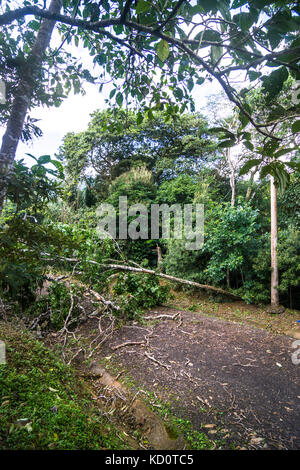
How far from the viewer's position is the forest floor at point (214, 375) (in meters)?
1.82

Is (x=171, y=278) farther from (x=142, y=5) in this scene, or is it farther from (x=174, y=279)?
(x=142, y=5)

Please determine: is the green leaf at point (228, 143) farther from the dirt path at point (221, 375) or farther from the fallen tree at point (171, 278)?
the fallen tree at point (171, 278)

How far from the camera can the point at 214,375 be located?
255 centimetres

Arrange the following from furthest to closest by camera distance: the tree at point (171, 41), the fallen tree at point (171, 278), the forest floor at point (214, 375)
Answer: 1. the fallen tree at point (171, 278)
2. the forest floor at point (214, 375)
3. the tree at point (171, 41)

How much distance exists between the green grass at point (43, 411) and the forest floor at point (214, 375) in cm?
71

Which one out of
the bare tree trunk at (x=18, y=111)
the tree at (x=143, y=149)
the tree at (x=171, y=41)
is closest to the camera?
the tree at (x=171, y=41)

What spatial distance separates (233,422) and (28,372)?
163cm

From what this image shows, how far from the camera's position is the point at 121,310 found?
13.1 feet

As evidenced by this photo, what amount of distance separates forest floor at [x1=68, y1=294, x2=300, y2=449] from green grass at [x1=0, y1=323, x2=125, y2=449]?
2.34 feet

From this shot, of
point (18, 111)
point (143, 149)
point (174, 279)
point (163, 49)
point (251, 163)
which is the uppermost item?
point (143, 149)

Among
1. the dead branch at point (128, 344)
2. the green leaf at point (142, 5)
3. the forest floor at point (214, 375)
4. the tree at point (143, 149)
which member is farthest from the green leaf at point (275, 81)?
the tree at point (143, 149)

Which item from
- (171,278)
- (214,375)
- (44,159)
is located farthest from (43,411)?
(171,278)

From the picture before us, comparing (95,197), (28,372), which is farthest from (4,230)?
(95,197)

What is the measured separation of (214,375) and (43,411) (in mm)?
1911
